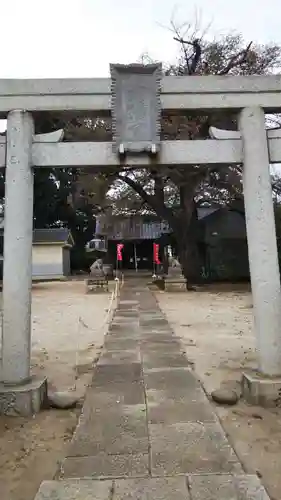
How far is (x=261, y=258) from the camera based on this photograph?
4.23 metres

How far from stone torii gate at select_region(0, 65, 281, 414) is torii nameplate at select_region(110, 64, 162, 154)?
0.04ft

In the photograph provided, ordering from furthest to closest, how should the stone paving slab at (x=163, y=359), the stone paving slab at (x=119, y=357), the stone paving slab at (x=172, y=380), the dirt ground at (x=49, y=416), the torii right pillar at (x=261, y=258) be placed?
the stone paving slab at (x=119, y=357) < the stone paving slab at (x=163, y=359) < the stone paving slab at (x=172, y=380) < the torii right pillar at (x=261, y=258) < the dirt ground at (x=49, y=416)

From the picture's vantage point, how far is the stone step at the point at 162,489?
2.31 m

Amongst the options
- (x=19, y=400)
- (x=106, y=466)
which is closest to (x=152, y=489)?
(x=106, y=466)

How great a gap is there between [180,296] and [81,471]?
14412 mm

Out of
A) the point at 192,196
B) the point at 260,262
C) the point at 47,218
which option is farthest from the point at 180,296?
the point at 47,218

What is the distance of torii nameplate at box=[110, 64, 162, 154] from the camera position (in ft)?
14.0

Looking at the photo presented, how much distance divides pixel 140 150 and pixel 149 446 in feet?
9.46

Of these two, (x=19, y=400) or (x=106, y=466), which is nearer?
(x=106, y=466)

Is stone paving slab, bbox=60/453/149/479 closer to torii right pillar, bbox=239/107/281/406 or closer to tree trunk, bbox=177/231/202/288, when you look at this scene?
torii right pillar, bbox=239/107/281/406

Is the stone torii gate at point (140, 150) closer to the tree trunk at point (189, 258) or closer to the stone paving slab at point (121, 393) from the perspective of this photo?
the stone paving slab at point (121, 393)

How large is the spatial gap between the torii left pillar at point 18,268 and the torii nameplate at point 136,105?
98 centimetres

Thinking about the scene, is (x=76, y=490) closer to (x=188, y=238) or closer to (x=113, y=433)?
(x=113, y=433)

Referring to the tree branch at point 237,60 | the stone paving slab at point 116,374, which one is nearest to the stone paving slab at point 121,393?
the stone paving slab at point 116,374
